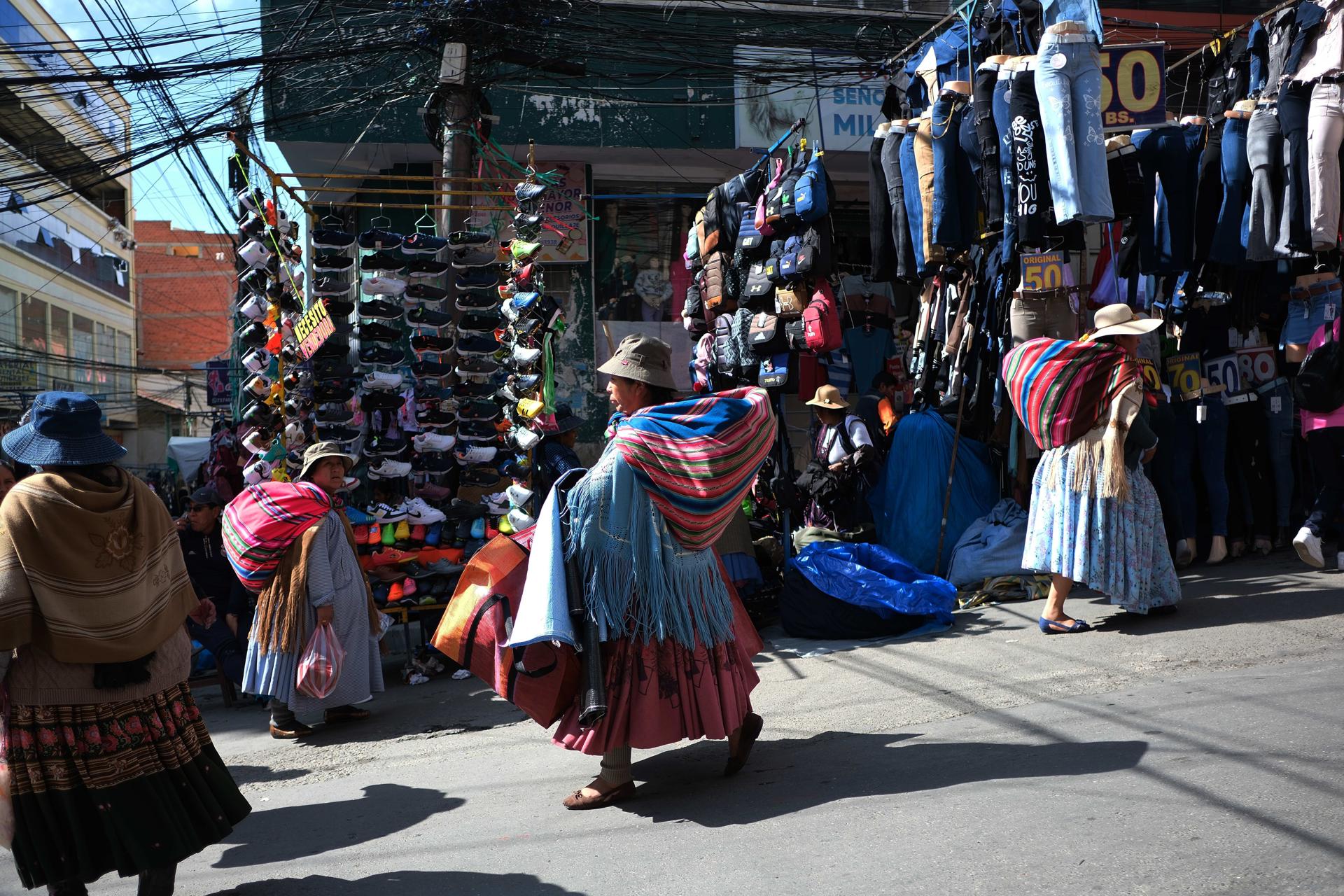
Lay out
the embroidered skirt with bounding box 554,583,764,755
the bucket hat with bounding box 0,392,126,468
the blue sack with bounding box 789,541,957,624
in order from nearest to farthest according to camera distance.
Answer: the bucket hat with bounding box 0,392,126,468, the embroidered skirt with bounding box 554,583,764,755, the blue sack with bounding box 789,541,957,624

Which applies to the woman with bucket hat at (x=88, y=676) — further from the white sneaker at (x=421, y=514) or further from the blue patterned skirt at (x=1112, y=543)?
the blue patterned skirt at (x=1112, y=543)

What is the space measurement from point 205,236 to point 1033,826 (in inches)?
2115

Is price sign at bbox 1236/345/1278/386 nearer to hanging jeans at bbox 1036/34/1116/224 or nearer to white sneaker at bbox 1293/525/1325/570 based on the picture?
white sneaker at bbox 1293/525/1325/570

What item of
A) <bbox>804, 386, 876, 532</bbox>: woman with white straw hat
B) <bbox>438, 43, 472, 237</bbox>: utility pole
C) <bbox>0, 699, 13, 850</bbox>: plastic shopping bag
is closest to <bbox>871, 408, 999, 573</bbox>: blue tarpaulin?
<bbox>804, 386, 876, 532</bbox>: woman with white straw hat

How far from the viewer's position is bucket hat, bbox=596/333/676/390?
14.9 feet

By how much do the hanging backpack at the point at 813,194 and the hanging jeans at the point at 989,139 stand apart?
4.67 ft

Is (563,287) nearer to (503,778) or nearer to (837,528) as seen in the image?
(837,528)

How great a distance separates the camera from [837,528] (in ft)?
27.9

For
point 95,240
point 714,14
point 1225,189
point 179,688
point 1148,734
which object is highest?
point 95,240

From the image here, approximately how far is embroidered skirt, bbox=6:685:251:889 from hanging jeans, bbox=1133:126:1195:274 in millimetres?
6543

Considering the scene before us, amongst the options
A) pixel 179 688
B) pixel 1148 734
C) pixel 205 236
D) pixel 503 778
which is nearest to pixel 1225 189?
pixel 1148 734

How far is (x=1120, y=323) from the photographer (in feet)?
20.4

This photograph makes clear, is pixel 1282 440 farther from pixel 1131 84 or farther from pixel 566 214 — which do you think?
pixel 566 214

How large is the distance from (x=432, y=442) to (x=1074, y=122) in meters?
Result: 4.83
